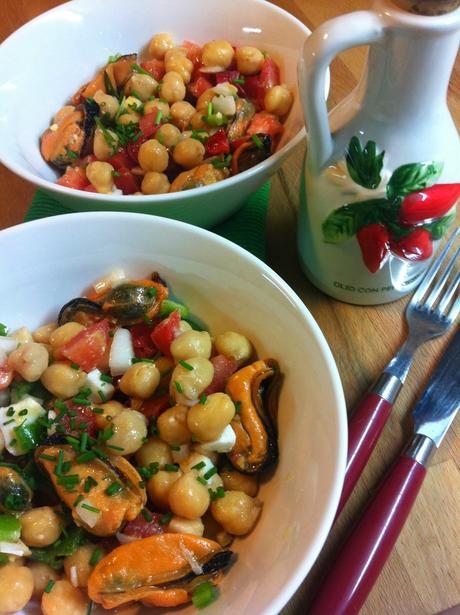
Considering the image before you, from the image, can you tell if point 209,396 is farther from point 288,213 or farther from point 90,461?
point 288,213

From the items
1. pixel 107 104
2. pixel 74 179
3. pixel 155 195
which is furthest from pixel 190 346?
pixel 107 104

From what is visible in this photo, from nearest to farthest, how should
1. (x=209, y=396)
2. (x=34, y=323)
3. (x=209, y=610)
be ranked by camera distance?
(x=209, y=610)
(x=209, y=396)
(x=34, y=323)

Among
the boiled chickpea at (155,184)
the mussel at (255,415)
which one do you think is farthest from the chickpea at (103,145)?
the mussel at (255,415)

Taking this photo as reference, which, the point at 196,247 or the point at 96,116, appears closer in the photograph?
the point at 196,247

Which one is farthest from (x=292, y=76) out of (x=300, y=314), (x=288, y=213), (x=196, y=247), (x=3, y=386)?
(x=3, y=386)

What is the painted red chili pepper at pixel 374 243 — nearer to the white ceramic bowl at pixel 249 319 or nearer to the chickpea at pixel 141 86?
the white ceramic bowl at pixel 249 319

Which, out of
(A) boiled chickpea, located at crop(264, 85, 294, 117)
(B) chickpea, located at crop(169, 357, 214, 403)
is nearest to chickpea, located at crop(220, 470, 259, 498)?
(B) chickpea, located at crop(169, 357, 214, 403)

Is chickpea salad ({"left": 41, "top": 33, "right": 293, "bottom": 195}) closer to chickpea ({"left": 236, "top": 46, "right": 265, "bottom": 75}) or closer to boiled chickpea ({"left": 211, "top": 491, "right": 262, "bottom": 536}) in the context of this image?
chickpea ({"left": 236, "top": 46, "right": 265, "bottom": 75})

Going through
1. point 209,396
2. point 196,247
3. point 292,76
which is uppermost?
point 292,76
